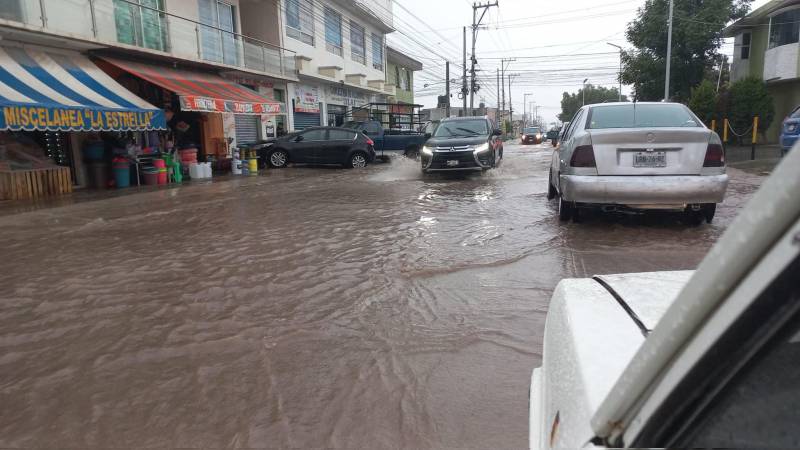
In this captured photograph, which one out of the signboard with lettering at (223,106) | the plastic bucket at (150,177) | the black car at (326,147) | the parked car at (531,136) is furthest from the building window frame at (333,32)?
the parked car at (531,136)

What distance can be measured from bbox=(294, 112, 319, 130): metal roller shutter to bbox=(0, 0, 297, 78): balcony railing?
4.16 metres

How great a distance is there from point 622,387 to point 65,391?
3.21 meters

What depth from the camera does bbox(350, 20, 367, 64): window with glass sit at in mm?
31703

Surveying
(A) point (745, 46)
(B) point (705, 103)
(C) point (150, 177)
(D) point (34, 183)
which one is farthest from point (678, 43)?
(D) point (34, 183)

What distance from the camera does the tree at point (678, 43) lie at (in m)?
30.3

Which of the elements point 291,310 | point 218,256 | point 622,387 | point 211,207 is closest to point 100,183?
point 211,207

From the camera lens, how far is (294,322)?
4062 millimetres

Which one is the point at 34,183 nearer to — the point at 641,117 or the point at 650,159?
the point at 641,117

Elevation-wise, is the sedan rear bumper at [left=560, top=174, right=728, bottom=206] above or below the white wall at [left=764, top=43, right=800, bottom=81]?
below

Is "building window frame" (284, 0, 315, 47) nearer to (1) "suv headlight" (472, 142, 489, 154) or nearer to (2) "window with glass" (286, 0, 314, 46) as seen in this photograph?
(2) "window with glass" (286, 0, 314, 46)

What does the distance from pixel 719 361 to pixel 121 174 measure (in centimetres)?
1580

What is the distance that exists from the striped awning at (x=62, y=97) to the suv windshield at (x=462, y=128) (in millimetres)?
7441

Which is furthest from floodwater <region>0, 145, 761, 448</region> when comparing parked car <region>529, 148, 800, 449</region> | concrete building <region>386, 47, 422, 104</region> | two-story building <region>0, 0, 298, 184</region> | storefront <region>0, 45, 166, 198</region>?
concrete building <region>386, 47, 422, 104</region>

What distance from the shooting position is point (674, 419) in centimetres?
90
